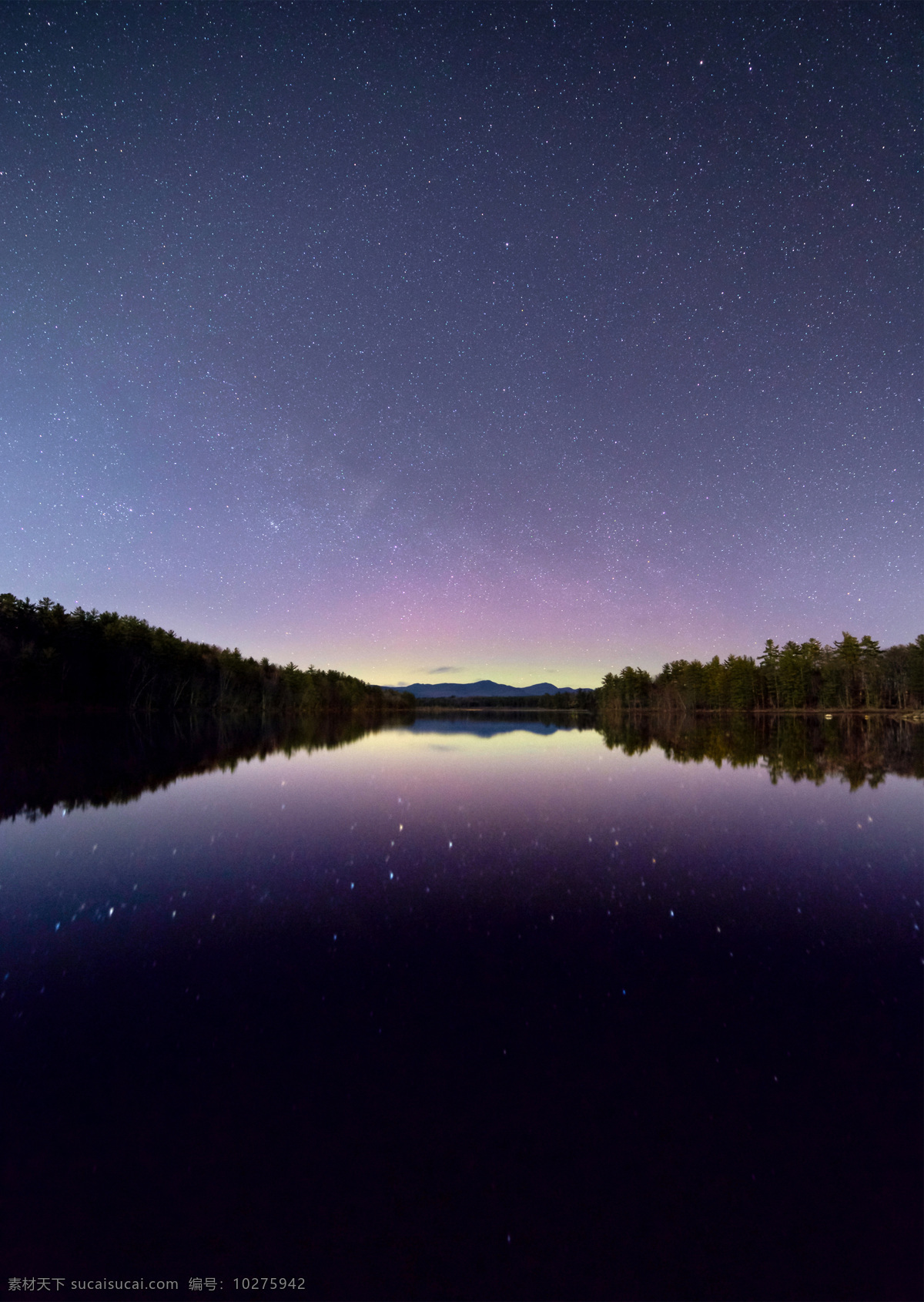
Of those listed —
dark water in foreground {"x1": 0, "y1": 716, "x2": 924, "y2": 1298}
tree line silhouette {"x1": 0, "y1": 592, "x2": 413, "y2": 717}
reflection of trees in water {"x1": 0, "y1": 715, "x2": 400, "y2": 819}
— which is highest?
tree line silhouette {"x1": 0, "y1": 592, "x2": 413, "y2": 717}

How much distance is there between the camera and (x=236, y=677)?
5674 inches

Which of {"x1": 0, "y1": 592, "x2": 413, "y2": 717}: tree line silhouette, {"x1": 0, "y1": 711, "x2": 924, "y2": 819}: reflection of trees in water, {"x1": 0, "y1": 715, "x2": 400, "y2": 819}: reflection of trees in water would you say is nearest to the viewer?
{"x1": 0, "y1": 715, "x2": 400, "y2": 819}: reflection of trees in water

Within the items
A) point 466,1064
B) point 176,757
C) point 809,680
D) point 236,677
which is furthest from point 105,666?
point 809,680

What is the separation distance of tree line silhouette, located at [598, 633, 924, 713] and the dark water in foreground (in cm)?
13641

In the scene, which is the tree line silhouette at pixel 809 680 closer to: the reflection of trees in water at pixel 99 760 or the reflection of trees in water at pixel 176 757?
the reflection of trees in water at pixel 176 757

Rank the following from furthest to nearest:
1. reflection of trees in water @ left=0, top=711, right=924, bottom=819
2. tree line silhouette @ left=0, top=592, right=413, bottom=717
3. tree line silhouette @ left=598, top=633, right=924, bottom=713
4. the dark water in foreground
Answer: tree line silhouette @ left=598, top=633, right=924, bottom=713 < tree line silhouette @ left=0, top=592, right=413, bottom=717 < reflection of trees in water @ left=0, top=711, right=924, bottom=819 < the dark water in foreground

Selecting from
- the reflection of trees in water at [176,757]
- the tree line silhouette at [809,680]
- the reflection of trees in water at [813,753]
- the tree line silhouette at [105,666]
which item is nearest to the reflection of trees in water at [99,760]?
the reflection of trees in water at [176,757]

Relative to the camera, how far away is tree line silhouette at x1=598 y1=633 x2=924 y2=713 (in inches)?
4811

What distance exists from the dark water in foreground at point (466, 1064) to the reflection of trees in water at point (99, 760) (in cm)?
499

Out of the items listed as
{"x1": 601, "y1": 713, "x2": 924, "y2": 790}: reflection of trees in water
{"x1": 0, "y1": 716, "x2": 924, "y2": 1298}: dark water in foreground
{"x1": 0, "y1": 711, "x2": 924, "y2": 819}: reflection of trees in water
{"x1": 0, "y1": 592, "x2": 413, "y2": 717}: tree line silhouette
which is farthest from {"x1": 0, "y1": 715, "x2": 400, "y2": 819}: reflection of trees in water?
{"x1": 0, "y1": 592, "x2": 413, "y2": 717}: tree line silhouette

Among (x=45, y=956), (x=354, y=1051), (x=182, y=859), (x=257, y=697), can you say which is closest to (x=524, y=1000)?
(x=354, y=1051)

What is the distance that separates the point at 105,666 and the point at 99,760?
88722 mm

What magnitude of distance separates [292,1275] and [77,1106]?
2.43 meters

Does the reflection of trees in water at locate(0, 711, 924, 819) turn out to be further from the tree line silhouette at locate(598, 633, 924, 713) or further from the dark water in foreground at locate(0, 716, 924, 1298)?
the tree line silhouette at locate(598, 633, 924, 713)
